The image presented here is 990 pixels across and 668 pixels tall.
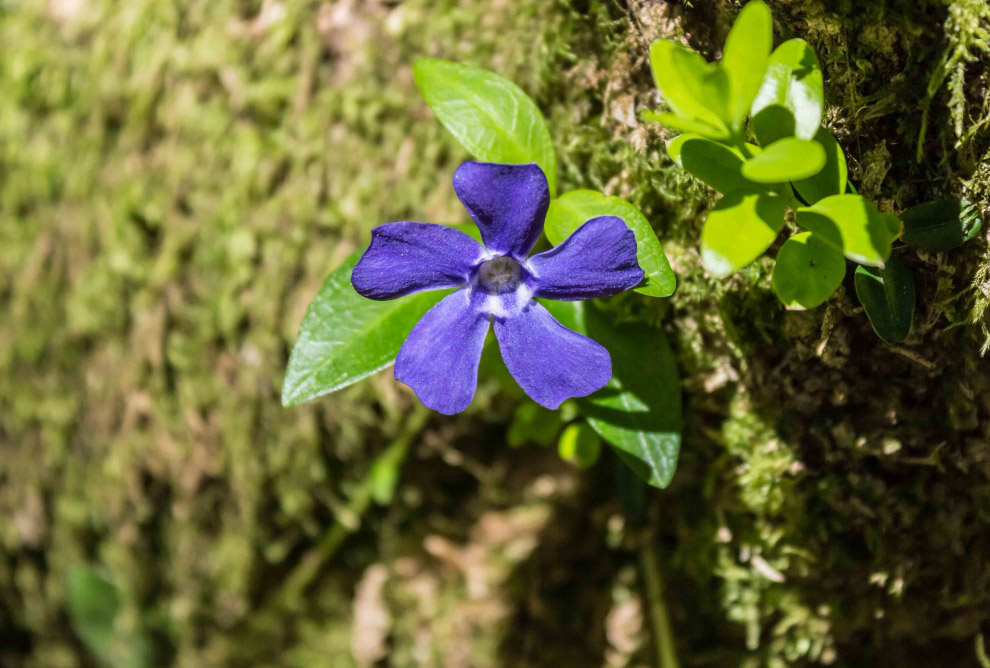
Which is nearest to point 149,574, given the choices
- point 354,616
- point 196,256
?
point 354,616

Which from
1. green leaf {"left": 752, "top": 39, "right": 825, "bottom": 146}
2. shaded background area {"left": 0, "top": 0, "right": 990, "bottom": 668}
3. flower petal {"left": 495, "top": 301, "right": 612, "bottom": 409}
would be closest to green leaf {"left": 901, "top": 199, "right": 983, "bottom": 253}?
shaded background area {"left": 0, "top": 0, "right": 990, "bottom": 668}

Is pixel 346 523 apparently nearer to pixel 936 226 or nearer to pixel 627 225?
pixel 627 225

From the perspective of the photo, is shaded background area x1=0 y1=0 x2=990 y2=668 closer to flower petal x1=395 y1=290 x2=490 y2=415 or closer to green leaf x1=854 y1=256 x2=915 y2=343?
green leaf x1=854 y1=256 x2=915 y2=343

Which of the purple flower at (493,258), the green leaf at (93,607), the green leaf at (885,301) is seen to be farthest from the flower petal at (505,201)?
the green leaf at (93,607)

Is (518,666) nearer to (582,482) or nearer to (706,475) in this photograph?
(582,482)

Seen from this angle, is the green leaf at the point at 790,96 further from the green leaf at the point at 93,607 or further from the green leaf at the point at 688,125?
the green leaf at the point at 93,607

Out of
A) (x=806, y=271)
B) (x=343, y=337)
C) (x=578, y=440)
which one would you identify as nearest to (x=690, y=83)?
(x=806, y=271)
